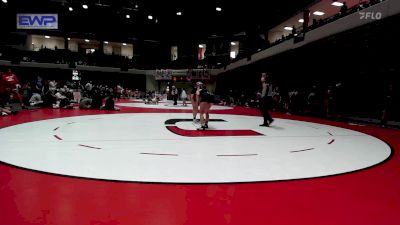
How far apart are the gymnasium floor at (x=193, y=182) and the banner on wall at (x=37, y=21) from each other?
396 inches

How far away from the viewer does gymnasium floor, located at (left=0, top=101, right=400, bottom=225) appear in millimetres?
2580

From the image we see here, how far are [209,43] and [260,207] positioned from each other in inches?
1573

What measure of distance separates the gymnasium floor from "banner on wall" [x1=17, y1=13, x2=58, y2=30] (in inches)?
396

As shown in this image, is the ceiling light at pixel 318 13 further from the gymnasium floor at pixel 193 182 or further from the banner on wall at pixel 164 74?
the banner on wall at pixel 164 74

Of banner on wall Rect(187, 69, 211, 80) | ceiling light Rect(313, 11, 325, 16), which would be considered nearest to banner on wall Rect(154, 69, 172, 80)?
banner on wall Rect(187, 69, 211, 80)

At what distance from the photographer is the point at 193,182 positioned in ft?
11.4

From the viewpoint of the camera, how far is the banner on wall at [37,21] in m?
14.5

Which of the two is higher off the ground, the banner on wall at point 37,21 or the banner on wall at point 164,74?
the banner on wall at point 37,21

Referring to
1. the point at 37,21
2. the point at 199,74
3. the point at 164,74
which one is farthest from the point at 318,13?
the point at 164,74

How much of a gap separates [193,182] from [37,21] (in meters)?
14.9

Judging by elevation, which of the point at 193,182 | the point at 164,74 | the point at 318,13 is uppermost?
the point at 318,13

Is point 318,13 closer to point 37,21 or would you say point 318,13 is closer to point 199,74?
point 37,21

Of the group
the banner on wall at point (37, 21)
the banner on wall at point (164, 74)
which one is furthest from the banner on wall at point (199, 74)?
the banner on wall at point (37, 21)

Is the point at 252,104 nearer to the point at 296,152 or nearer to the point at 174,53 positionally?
the point at 296,152
